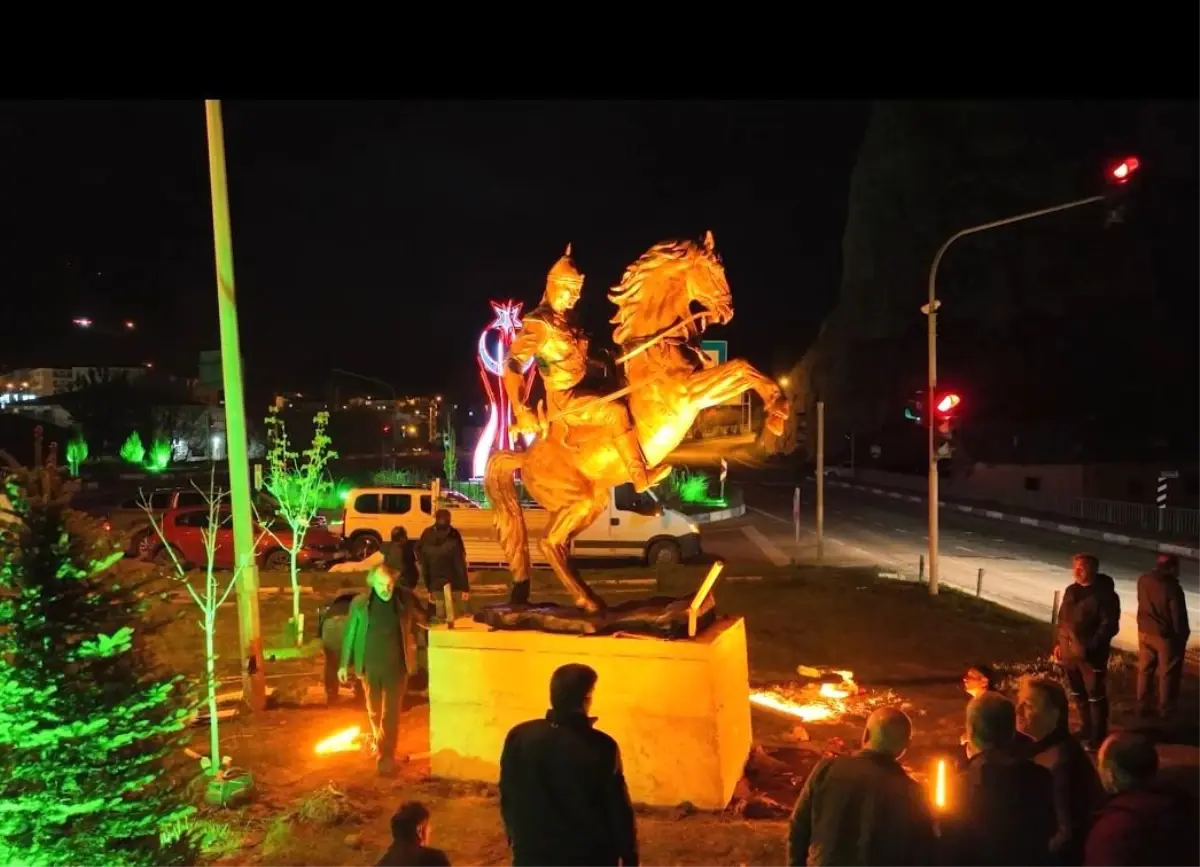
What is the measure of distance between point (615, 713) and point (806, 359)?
66.4 meters

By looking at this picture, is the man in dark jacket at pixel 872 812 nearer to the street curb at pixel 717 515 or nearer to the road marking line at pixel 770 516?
the street curb at pixel 717 515

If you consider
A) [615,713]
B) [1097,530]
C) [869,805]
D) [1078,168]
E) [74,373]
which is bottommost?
[1097,530]

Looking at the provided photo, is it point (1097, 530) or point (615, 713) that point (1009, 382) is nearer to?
point (1097, 530)

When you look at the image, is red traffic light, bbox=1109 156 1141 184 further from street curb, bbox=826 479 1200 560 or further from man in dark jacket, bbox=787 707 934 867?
street curb, bbox=826 479 1200 560

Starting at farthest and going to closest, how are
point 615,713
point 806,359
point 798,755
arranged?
point 806,359 → point 798,755 → point 615,713

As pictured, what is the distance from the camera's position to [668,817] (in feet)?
19.5

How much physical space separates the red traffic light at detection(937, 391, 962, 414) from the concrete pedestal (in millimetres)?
9509

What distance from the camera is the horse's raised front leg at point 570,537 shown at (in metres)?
6.86

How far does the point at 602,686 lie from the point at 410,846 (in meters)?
3.12

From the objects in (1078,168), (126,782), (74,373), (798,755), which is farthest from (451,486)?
(1078,168)

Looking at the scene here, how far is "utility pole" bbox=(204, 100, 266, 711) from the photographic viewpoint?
8.30 m

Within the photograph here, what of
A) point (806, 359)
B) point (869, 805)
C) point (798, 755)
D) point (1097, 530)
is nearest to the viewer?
point (869, 805)

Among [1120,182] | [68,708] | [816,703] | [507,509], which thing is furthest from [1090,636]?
[68,708]

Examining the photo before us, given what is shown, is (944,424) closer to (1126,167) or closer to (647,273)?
(1126,167)
